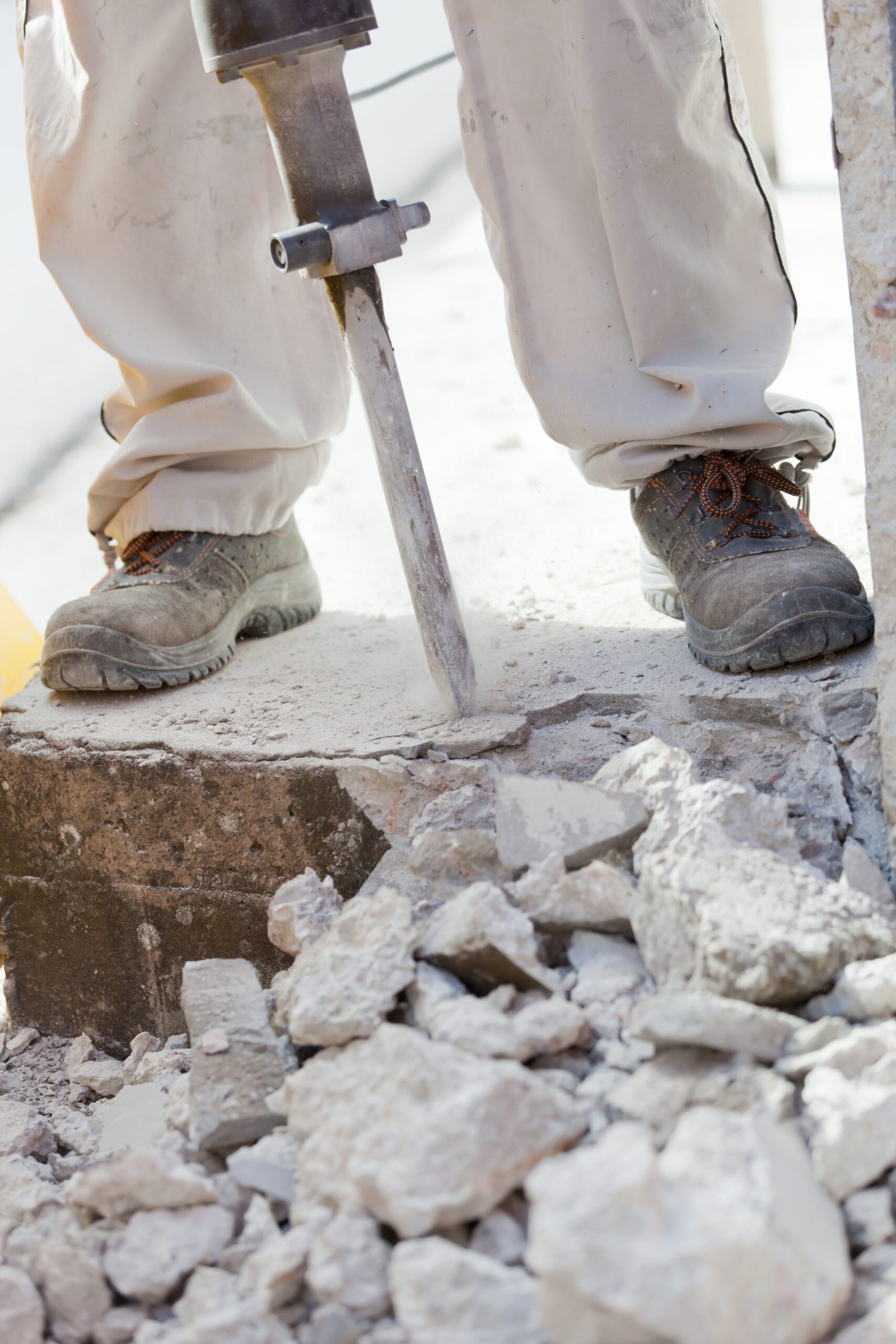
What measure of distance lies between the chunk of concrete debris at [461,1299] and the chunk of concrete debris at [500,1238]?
2 cm

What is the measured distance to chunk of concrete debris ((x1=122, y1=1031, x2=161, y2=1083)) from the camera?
154 cm

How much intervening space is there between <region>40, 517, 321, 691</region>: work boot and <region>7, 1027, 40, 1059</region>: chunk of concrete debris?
0.48 meters

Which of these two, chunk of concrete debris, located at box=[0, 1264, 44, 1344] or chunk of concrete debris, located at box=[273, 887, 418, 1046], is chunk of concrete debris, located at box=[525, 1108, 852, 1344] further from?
chunk of concrete debris, located at box=[0, 1264, 44, 1344]

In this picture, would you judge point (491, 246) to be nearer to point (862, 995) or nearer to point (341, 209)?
point (341, 209)

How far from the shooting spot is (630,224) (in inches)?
57.4

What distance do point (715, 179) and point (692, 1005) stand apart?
1066 millimetres

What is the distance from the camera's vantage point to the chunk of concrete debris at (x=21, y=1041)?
1.67 meters

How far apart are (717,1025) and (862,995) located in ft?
0.42

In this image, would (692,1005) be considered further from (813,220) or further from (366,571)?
(813,220)

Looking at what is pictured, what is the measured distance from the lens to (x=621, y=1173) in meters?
0.75

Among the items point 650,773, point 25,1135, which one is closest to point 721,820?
point 650,773

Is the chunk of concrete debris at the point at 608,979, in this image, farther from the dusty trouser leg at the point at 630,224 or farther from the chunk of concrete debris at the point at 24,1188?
the dusty trouser leg at the point at 630,224

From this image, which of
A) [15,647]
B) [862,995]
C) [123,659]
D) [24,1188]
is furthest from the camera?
[15,647]

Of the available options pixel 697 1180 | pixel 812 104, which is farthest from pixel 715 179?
pixel 812 104
